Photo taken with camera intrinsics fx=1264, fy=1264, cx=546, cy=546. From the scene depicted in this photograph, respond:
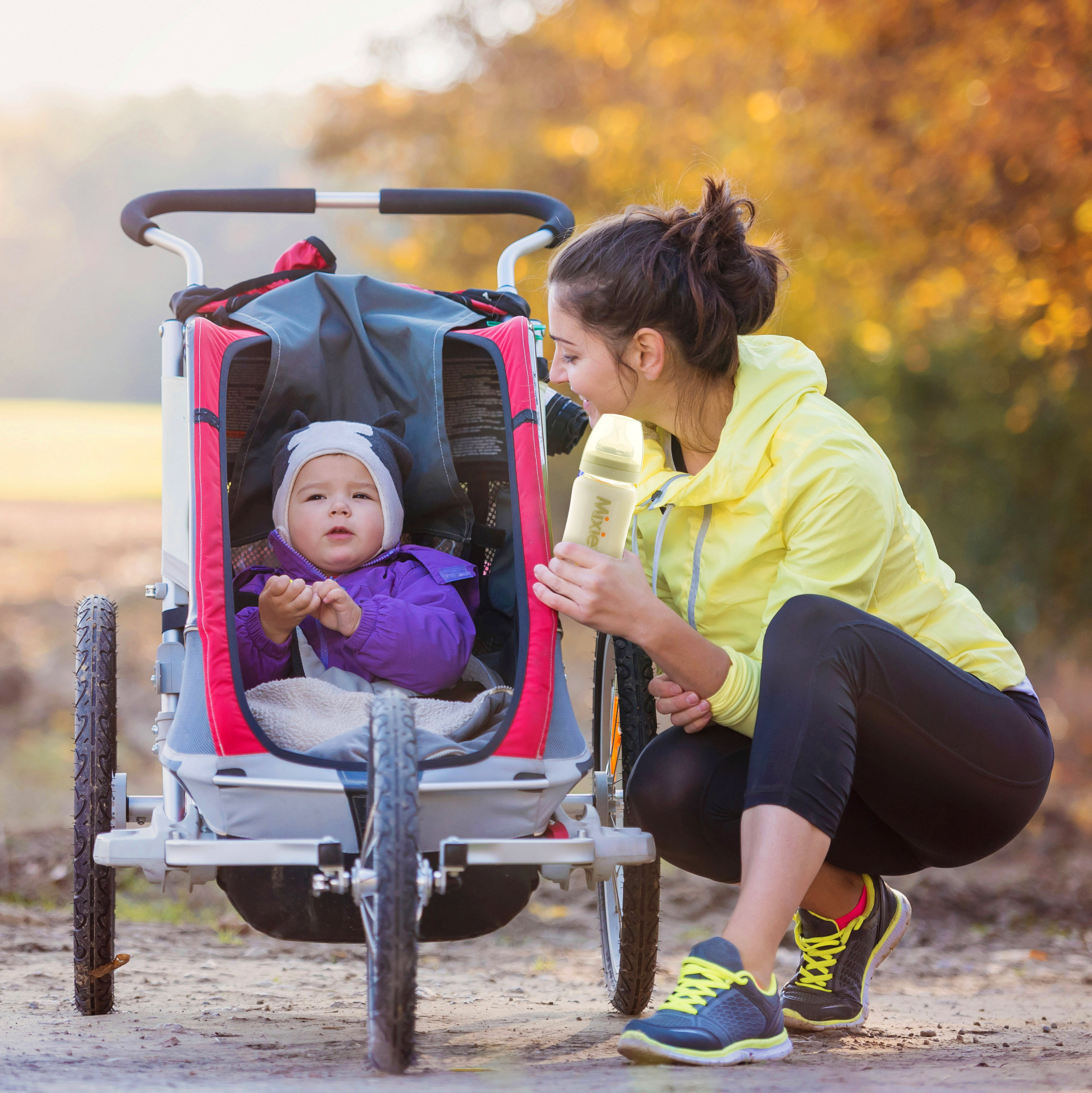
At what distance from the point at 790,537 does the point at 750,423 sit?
0.66 ft

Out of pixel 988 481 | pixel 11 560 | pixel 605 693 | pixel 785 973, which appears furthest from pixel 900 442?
pixel 11 560

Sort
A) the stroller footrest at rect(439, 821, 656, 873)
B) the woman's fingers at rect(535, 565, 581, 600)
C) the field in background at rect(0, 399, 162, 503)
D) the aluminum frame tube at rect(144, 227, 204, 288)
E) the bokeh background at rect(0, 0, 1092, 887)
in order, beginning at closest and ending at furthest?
the stroller footrest at rect(439, 821, 656, 873) < the woman's fingers at rect(535, 565, 581, 600) < the aluminum frame tube at rect(144, 227, 204, 288) < the bokeh background at rect(0, 0, 1092, 887) < the field in background at rect(0, 399, 162, 503)

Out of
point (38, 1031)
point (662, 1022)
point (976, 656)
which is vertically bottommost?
point (38, 1031)

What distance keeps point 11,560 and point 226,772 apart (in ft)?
27.7

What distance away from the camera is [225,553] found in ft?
6.75

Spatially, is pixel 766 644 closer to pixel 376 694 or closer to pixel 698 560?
pixel 698 560

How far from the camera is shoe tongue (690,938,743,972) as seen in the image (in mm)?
1730

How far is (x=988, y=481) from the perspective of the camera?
594 cm

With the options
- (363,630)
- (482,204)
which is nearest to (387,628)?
(363,630)

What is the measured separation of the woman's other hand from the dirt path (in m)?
0.52

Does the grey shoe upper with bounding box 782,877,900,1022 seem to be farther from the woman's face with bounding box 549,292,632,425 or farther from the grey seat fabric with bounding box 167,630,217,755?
the grey seat fabric with bounding box 167,630,217,755

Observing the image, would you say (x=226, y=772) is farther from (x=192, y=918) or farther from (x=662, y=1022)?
(x=192, y=918)

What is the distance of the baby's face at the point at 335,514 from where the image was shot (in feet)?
8.05

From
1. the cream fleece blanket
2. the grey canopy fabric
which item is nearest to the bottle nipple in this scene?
the cream fleece blanket
